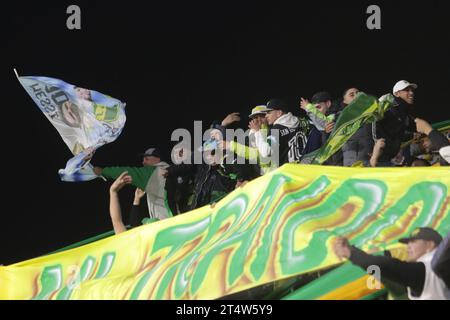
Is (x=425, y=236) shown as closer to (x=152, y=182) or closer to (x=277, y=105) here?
(x=277, y=105)

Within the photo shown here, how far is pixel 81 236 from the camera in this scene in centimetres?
993

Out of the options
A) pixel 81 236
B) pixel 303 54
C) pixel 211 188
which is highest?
pixel 303 54

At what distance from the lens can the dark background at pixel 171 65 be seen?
9516 mm

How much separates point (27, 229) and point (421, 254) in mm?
5065

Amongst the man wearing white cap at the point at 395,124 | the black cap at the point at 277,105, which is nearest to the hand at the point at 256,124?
the black cap at the point at 277,105

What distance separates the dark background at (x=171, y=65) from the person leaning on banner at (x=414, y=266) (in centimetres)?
393

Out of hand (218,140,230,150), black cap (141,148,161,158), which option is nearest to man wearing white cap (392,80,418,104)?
hand (218,140,230,150)

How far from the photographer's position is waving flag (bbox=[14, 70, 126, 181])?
8.43 m

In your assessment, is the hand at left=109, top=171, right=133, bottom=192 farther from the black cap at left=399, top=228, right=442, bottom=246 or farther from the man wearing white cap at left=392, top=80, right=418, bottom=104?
the black cap at left=399, top=228, right=442, bottom=246

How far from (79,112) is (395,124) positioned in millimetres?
2442

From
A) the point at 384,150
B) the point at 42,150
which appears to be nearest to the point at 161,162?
the point at 42,150

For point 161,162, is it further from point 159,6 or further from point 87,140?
point 159,6

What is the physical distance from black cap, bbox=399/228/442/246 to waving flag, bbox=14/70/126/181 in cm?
324

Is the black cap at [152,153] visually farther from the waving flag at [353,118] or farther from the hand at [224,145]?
the waving flag at [353,118]
